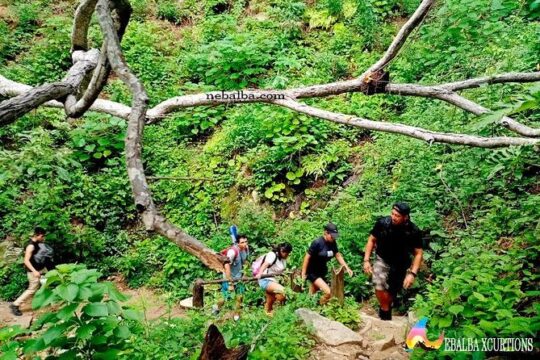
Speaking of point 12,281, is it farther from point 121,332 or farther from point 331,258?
point 121,332

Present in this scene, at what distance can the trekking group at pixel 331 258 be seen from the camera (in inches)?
235

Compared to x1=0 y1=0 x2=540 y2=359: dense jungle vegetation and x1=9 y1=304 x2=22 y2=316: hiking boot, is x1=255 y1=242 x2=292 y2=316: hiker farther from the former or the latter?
x1=9 y1=304 x2=22 y2=316: hiking boot

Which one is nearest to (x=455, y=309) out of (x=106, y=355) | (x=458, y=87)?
(x=106, y=355)

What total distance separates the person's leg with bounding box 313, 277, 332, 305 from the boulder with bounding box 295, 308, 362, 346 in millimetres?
869

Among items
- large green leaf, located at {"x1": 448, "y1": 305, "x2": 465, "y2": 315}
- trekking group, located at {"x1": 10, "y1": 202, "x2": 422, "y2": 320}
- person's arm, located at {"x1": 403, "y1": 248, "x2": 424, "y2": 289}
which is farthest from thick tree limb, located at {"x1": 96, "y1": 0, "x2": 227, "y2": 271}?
person's arm, located at {"x1": 403, "y1": 248, "x2": 424, "y2": 289}

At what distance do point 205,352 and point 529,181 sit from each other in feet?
17.3

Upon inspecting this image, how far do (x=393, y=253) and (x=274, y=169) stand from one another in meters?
4.34

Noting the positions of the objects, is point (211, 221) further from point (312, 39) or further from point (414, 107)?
point (312, 39)

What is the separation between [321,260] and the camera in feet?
22.6

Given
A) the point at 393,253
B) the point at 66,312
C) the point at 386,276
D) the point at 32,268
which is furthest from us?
the point at 32,268

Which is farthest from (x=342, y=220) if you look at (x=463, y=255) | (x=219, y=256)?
(x=219, y=256)

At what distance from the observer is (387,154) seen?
354 inches

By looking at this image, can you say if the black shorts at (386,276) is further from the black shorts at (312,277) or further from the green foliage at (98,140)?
the green foliage at (98,140)

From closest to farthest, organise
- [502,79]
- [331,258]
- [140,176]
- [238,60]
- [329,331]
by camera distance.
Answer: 1. [140,176]
2. [329,331]
3. [502,79]
4. [331,258]
5. [238,60]
